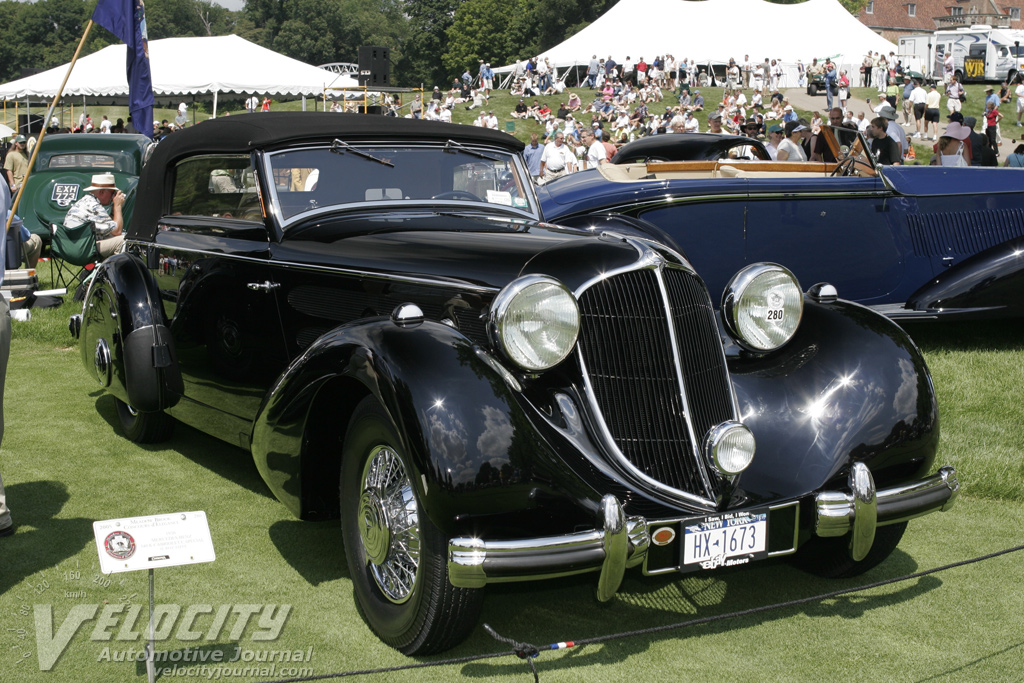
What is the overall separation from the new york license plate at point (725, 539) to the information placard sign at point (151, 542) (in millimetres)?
1440

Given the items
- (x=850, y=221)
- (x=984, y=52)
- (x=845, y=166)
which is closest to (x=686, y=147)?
(x=845, y=166)

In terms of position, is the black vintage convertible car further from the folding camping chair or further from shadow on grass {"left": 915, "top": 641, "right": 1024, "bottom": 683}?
the folding camping chair

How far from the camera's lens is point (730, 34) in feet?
108

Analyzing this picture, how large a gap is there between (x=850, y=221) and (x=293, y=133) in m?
5.10

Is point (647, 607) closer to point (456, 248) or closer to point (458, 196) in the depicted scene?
point (456, 248)

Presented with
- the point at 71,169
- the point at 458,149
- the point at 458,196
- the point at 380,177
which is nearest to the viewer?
the point at 380,177

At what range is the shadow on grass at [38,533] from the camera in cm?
361

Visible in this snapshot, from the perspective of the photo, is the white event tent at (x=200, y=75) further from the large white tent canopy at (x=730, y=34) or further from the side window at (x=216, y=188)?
the side window at (x=216, y=188)

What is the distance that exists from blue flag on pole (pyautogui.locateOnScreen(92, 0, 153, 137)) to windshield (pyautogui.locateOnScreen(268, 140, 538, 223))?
559 cm

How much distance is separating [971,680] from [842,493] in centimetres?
68

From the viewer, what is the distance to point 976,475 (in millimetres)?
4711

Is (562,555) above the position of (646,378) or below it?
below

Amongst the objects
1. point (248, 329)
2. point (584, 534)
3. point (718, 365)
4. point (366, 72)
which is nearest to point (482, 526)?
point (584, 534)

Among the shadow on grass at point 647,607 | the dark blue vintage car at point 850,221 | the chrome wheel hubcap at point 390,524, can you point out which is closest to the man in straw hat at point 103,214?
the dark blue vintage car at point 850,221
